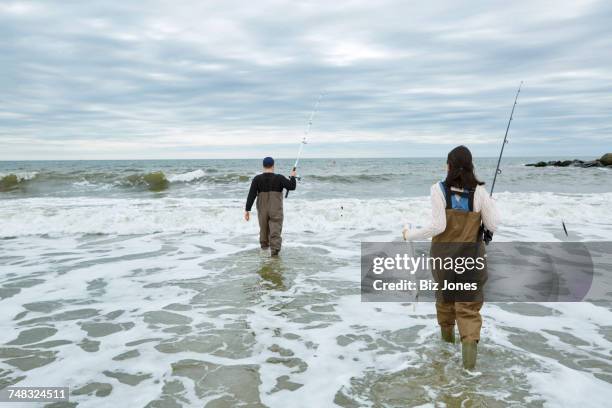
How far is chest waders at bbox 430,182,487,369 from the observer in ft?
12.1

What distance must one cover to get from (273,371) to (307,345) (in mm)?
667

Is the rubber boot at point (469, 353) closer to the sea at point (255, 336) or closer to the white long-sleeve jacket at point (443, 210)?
the sea at point (255, 336)

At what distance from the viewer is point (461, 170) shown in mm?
3582

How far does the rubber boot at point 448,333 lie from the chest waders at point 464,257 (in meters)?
0.49

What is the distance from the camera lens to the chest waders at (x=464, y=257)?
12.1 feet

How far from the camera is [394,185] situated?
26234 mm

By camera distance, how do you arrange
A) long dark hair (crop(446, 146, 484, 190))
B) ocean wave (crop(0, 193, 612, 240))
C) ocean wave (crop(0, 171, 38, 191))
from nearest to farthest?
1. long dark hair (crop(446, 146, 484, 190))
2. ocean wave (crop(0, 193, 612, 240))
3. ocean wave (crop(0, 171, 38, 191))

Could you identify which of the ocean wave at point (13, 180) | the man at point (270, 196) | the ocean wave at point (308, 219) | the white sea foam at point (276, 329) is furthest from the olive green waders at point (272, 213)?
the ocean wave at point (13, 180)

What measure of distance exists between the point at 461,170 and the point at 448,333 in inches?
69.6

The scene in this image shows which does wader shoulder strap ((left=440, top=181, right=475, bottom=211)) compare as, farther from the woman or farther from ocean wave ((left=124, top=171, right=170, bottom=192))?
ocean wave ((left=124, top=171, right=170, bottom=192))

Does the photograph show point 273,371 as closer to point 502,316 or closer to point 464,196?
point 464,196

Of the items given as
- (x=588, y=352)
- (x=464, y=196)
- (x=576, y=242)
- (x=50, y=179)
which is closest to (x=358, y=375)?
(x=464, y=196)

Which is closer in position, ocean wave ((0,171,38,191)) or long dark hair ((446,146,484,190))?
long dark hair ((446,146,484,190))

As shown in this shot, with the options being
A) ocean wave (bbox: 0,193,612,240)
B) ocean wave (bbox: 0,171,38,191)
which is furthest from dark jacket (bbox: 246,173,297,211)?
ocean wave (bbox: 0,171,38,191)
